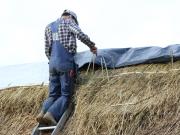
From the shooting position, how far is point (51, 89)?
266 inches

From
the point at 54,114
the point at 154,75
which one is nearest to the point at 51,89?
the point at 54,114

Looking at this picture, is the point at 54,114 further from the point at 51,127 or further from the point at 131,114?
the point at 131,114

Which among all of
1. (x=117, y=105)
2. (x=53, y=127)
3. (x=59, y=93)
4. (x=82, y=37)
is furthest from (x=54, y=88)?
(x=117, y=105)

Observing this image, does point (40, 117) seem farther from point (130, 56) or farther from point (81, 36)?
point (130, 56)

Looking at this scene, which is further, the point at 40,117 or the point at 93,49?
the point at 93,49

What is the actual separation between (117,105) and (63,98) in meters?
0.87

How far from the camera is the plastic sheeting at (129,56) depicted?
6676 millimetres

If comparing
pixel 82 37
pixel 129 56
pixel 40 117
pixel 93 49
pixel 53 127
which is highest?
pixel 82 37

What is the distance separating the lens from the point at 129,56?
712 cm

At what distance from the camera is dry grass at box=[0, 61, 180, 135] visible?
5.62 metres

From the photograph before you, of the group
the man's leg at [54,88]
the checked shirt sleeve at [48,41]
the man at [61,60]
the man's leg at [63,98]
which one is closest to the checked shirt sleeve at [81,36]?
the man at [61,60]

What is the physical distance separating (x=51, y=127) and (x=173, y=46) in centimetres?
204

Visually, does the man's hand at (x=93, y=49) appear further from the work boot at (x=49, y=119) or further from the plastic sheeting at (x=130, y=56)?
the work boot at (x=49, y=119)

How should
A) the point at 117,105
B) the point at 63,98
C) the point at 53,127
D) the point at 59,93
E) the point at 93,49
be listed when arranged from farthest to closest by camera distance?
the point at 59,93 < the point at 93,49 < the point at 63,98 < the point at 53,127 < the point at 117,105
